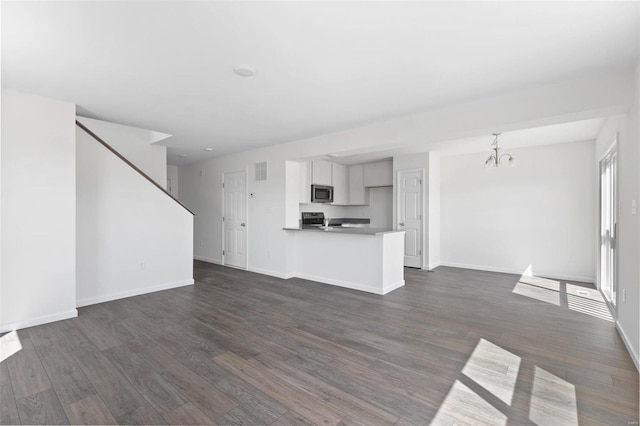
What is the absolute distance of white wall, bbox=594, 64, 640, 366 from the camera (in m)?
2.46

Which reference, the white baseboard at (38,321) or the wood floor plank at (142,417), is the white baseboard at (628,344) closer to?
the wood floor plank at (142,417)

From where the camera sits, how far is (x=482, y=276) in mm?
5613

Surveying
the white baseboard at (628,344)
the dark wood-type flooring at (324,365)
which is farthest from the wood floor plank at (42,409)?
the white baseboard at (628,344)

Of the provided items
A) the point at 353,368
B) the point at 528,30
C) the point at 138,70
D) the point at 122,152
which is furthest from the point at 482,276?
the point at 122,152

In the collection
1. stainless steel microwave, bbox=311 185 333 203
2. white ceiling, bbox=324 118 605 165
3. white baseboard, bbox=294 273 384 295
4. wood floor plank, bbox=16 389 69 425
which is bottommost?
wood floor plank, bbox=16 389 69 425

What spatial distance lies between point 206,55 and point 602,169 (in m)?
5.45

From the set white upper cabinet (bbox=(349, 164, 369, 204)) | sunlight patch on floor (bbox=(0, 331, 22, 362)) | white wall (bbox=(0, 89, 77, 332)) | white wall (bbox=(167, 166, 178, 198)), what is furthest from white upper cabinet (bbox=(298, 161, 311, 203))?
sunlight patch on floor (bbox=(0, 331, 22, 362))

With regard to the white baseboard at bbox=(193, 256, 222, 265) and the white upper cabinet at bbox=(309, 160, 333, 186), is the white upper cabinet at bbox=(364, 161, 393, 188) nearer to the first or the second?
the white upper cabinet at bbox=(309, 160, 333, 186)

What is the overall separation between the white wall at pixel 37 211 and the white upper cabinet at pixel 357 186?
5.71m

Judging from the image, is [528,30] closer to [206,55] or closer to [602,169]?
[206,55]

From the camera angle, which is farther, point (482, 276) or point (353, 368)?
point (482, 276)

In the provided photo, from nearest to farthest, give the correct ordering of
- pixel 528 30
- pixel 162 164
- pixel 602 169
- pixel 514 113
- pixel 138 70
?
pixel 528 30
pixel 138 70
pixel 514 113
pixel 602 169
pixel 162 164

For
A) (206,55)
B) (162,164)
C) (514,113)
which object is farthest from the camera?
(162,164)

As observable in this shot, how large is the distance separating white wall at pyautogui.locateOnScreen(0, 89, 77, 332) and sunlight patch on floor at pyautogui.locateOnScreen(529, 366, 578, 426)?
14.5ft
